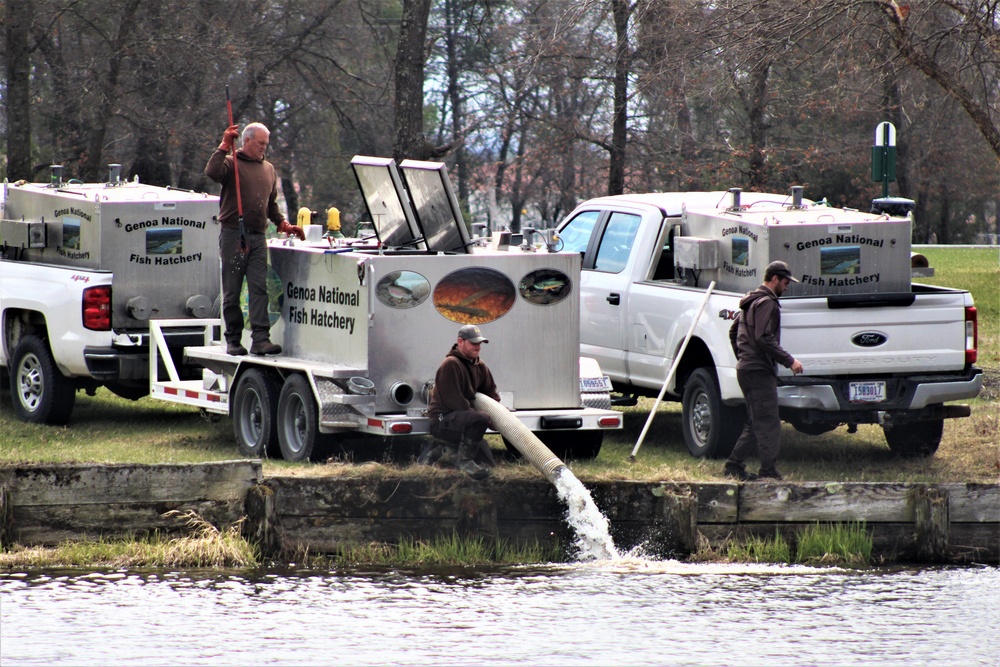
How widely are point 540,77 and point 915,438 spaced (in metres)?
14.0

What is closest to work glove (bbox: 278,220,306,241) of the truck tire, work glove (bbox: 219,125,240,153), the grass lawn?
work glove (bbox: 219,125,240,153)

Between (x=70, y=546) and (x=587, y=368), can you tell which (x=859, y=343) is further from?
(x=70, y=546)

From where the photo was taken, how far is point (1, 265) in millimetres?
14234

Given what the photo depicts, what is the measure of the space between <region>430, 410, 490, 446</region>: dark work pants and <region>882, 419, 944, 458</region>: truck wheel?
3.78m

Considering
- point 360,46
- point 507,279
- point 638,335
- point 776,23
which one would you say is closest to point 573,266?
point 507,279

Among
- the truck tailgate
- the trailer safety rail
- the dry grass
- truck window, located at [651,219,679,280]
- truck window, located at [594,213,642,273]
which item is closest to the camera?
the dry grass

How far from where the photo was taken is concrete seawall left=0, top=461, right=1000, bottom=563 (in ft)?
34.0

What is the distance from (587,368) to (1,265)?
576 cm

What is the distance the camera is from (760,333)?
437 inches

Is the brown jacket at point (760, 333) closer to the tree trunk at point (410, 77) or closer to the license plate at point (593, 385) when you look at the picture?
the license plate at point (593, 385)

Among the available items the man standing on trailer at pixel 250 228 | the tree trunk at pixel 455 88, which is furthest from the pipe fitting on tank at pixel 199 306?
the tree trunk at pixel 455 88

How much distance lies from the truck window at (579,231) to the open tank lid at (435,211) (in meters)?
2.66

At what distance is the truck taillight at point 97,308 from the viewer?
1328 cm

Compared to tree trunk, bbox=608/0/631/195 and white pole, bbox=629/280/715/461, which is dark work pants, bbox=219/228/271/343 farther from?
tree trunk, bbox=608/0/631/195
